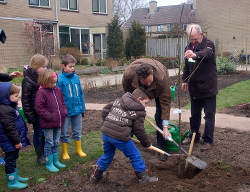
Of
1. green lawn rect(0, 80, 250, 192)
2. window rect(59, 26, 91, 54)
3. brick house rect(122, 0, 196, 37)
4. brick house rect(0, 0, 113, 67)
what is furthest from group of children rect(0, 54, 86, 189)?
brick house rect(122, 0, 196, 37)

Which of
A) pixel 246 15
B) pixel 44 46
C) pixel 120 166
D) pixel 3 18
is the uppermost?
pixel 246 15

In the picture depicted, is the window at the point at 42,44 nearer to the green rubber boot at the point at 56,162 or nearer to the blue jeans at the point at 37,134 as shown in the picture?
the blue jeans at the point at 37,134

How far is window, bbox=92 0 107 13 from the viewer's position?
24.8m

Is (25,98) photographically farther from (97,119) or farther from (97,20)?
(97,20)

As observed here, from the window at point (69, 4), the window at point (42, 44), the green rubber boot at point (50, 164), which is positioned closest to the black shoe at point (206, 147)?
the green rubber boot at point (50, 164)

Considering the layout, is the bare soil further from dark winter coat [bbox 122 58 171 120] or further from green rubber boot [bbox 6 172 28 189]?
dark winter coat [bbox 122 58 171 120]

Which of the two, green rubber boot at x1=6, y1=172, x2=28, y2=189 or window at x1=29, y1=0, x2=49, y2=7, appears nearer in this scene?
green rubber boot at x1=6, y1=172, x2=28, y2=189

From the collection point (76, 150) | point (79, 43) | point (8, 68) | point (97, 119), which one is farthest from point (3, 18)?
point (76, 150)

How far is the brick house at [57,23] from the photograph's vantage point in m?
17.8

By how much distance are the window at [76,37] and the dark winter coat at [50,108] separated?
18.2 m

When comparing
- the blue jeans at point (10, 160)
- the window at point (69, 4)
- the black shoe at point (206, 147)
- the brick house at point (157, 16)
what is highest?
the brick house at point (157, 16)

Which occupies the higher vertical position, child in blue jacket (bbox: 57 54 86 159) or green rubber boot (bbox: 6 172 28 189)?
child in blue jacket (bbox: 57 54 86 159)

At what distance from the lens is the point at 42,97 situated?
13.4 ft

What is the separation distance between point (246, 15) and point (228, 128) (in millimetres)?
29483
